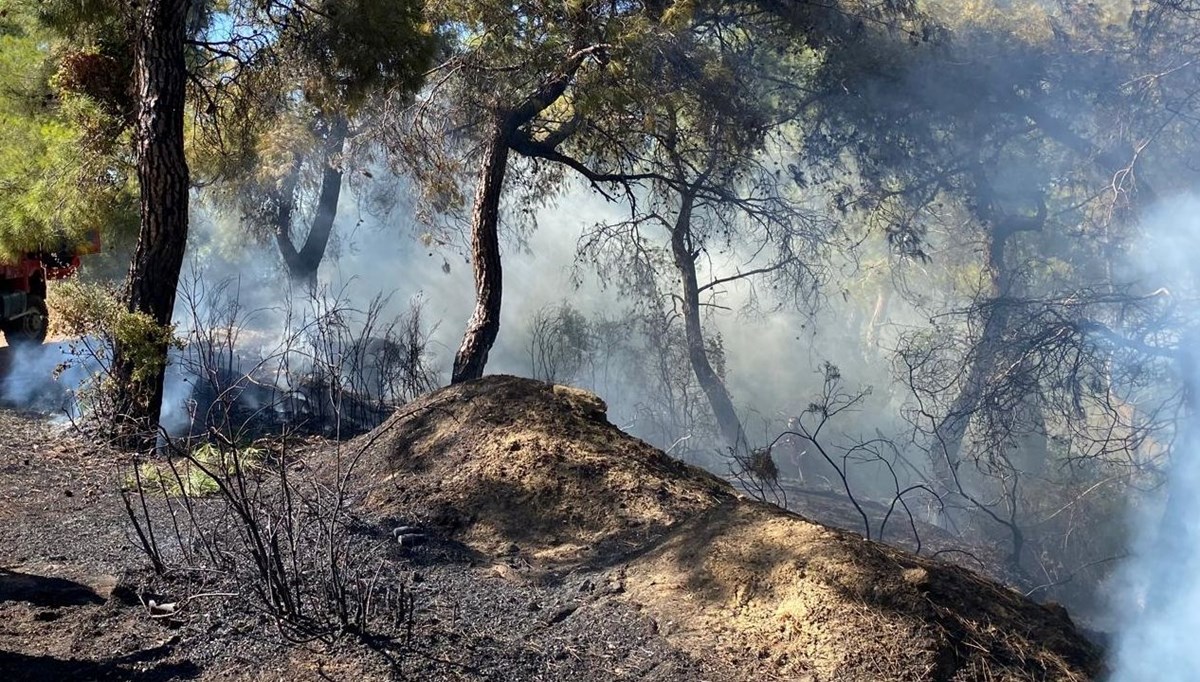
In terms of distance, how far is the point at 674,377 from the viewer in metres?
19.2

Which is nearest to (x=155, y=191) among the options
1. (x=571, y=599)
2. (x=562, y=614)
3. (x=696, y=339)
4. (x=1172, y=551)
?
(x=571, y=599)

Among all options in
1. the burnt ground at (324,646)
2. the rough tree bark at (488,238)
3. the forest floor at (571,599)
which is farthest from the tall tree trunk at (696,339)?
the burnt ground at (324,646)

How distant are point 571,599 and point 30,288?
39.8ft

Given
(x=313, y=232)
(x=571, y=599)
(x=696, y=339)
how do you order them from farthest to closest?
1. (x=313, y=232)
2. (x=696, y=339)
3. (x=571, y=599)

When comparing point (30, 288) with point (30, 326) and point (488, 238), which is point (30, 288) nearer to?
point (30, 326)

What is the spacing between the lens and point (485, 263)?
10.9 metres

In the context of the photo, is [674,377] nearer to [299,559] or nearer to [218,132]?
[218,132]

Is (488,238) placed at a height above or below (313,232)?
below

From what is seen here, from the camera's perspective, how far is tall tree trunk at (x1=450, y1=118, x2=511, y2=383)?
10.8 metres

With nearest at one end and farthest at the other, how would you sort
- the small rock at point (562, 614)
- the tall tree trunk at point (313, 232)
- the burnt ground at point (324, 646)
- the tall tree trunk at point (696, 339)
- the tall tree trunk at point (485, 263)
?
1. the burnt ground at point (324, 646)
2. the small rock at point (562, 614)
3. the tall tree trunk at point (485, 263)
4. the tall tree trunk at point (696, 339)
5. the tall tree trunk at point (313, 232)

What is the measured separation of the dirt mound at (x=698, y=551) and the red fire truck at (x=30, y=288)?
24.1 ft

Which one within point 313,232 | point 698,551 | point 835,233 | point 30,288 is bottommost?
point 698,551

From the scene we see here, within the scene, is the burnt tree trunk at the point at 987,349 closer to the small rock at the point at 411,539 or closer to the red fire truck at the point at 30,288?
the small rock at the point at 411,539

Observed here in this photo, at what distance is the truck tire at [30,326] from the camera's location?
14.3 meters
